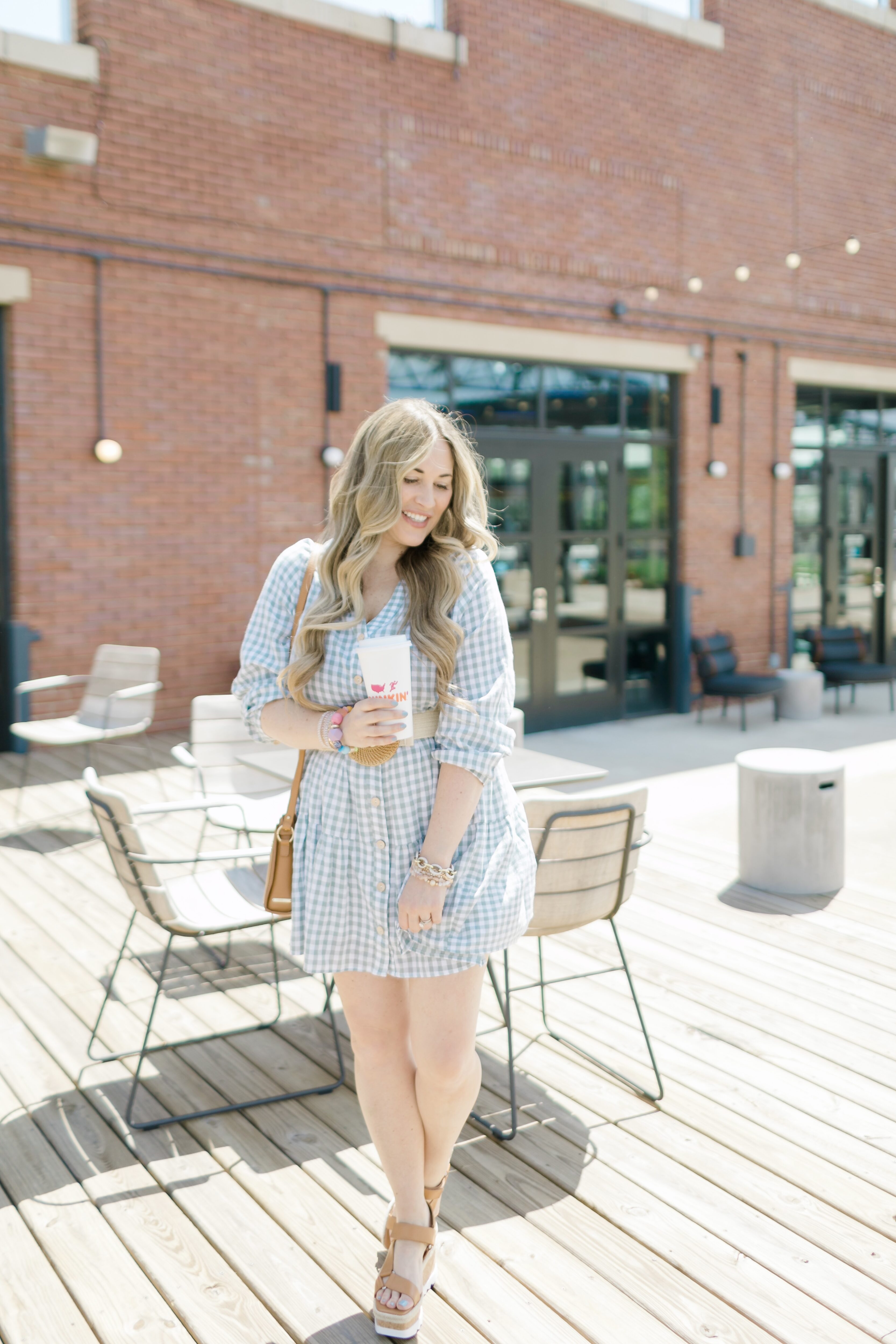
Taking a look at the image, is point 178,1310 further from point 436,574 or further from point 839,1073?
point 839,1073

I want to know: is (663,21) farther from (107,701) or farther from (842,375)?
(107,701)

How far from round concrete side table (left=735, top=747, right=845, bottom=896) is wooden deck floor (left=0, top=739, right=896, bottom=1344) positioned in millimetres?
561

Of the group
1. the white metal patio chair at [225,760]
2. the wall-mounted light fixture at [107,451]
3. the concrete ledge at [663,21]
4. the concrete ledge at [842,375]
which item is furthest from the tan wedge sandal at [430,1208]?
the concrete ledge at [842,375]

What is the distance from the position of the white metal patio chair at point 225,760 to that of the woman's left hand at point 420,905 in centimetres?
224

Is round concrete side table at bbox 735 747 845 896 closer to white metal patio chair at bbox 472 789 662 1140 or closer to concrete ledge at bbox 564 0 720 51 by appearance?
white metal patio chair at bbox 472 789 662 1140

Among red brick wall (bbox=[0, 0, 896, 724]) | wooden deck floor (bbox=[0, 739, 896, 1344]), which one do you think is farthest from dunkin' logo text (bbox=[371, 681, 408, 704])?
red brick wall (bbox=[0, 0, 896, 724])

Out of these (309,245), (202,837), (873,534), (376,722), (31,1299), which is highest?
(309,245)

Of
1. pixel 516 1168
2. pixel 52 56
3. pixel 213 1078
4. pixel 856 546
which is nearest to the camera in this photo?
pixel 516 1168

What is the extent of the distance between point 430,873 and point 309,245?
7.09m

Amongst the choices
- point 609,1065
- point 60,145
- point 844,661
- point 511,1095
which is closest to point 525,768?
point 609,1065

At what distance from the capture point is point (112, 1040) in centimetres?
345

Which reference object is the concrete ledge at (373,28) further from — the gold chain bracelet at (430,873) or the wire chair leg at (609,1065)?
the gold chain bracelet at (430,873)

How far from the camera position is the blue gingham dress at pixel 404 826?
2066 mm

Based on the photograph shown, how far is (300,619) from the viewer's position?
2172 millimetres
